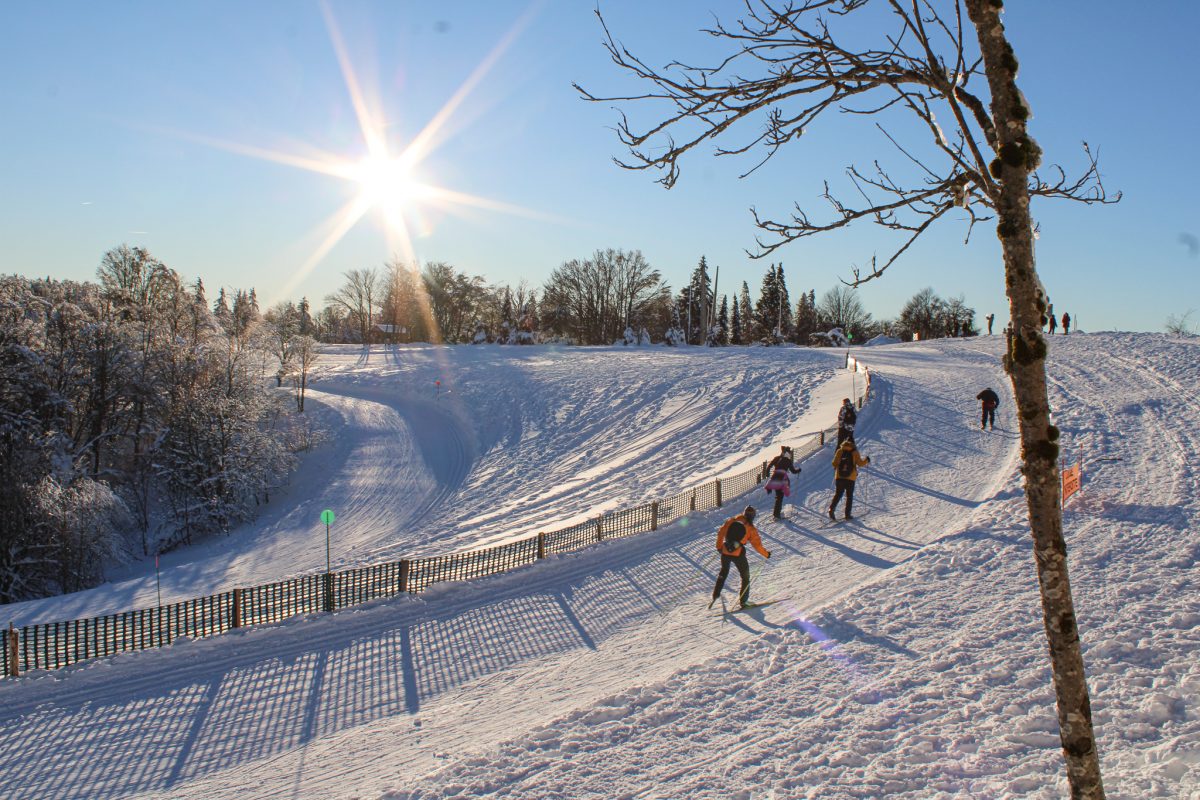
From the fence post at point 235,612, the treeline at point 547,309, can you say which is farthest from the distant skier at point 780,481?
the treeline at point 547,309

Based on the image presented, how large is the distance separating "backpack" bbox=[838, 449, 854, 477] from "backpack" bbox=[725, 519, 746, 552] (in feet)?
17.3

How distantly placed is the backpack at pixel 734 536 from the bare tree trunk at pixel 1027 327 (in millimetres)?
7737

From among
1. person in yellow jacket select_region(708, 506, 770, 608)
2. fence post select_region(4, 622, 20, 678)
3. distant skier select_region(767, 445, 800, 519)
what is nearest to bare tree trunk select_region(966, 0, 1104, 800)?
person in yellow jacket select_region(708, 506, 770, 608)

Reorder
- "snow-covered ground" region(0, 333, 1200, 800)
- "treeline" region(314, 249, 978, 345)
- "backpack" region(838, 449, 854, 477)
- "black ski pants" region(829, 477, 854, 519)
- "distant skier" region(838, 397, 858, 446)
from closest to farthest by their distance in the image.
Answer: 1. "snow-covered ground" region(0, 333, 1200, 800)
2. "backpack" region(838, 449, 854, 477)
3. "black ski pants" region(829, 477, 854, 519)
4. "distant skier" region(838, 397, 858, 446)
5. "treeline" region(314, 249, 978, 345)

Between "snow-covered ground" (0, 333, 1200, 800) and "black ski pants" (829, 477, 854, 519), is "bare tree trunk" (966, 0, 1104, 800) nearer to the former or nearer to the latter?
"snow-covered ground" (0, 333, 1200, 800)

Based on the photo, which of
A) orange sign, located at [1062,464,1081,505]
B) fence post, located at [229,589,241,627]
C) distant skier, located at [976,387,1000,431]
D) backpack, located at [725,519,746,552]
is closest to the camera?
backpack, located at [725,519,746,552]

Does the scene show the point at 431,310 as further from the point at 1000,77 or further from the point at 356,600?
the point at 1000,77

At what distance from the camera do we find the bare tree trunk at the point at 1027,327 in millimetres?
3123

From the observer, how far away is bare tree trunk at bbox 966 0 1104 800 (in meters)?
3.12

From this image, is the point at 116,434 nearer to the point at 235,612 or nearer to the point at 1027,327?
the point at 235,612

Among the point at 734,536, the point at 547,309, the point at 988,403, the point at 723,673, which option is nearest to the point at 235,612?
the point at 723,673

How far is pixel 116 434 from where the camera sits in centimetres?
3656

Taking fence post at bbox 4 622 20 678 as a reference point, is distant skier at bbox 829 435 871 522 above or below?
above

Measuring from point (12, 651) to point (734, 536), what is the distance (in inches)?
410
